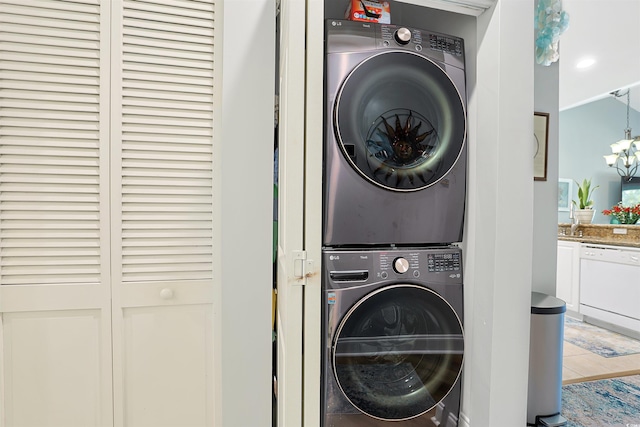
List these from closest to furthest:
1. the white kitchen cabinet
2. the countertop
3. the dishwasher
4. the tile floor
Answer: the tile floor
the dishwasher
the countertop
the white kitchen cabinet

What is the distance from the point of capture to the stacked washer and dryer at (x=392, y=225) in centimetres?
128

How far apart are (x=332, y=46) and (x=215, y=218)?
843mm

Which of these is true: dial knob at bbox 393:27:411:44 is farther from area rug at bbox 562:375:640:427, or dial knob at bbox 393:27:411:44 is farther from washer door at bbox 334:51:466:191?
area rug at bbox 562:375:640:427

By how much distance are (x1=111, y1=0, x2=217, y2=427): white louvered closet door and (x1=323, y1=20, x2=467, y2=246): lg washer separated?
593 mm

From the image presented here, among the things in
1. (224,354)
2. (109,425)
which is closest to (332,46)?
(224,354)

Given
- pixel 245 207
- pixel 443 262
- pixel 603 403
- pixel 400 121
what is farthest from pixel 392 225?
pixel 603 403

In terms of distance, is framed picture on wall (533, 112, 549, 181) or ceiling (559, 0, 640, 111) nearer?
framed picture on wall (533, 112, 549, 181)

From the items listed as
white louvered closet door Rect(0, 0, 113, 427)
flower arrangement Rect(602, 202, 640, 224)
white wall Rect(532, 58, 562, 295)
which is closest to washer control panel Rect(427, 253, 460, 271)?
white wall Rect(532, 58, 562, 295)

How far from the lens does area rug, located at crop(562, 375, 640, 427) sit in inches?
79.1

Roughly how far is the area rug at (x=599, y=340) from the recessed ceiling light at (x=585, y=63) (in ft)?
10.4

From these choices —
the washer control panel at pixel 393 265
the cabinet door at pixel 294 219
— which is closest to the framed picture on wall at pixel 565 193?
the washer control panel at pixel 393 265

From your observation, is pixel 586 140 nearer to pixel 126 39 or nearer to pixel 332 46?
pixel 332 46

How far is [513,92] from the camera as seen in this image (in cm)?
133

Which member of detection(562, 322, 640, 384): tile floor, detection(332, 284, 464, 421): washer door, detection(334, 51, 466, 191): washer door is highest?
detection(334, 51, 466, 191): washer door
